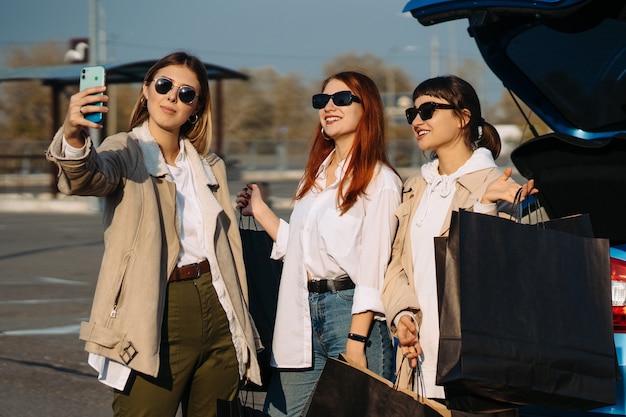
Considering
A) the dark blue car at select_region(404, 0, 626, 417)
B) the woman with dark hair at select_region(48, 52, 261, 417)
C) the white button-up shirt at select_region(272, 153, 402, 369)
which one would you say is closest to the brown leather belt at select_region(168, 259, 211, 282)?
the woman with dark hair at select_region(48, 52, 261, 417)

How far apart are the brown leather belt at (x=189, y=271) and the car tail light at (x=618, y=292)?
1601 millimetres

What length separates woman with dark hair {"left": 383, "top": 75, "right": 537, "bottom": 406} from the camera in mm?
3596

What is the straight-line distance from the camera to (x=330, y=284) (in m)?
3.85

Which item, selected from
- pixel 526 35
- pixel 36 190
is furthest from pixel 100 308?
pixel 36 190

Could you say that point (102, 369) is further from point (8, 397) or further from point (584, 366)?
point (8, 397)

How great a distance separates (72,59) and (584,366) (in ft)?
81.1

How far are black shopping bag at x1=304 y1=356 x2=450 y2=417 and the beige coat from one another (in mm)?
270

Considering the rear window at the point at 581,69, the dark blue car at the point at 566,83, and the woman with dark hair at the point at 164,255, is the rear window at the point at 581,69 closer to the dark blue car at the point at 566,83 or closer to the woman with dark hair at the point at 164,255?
the dark blue car at the point at 566,83

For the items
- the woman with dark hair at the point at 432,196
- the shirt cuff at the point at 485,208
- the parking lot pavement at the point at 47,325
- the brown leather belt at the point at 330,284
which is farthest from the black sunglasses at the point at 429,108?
the parking lot pavement at the point at 47,325

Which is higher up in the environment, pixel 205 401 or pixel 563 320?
pixel 563 320

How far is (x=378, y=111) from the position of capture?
398cm

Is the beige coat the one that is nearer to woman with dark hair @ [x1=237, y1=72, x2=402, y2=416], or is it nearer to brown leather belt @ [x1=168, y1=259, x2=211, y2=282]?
woman with dark hair @ [x1=237, y1=72, x2=402, y2=416]

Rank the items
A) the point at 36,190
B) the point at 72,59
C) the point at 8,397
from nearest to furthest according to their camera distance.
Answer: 1. the point at 8,397
2. the point at 72,59
3. the point at 36,190

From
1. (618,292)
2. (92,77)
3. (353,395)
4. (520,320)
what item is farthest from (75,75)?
(520,320)
